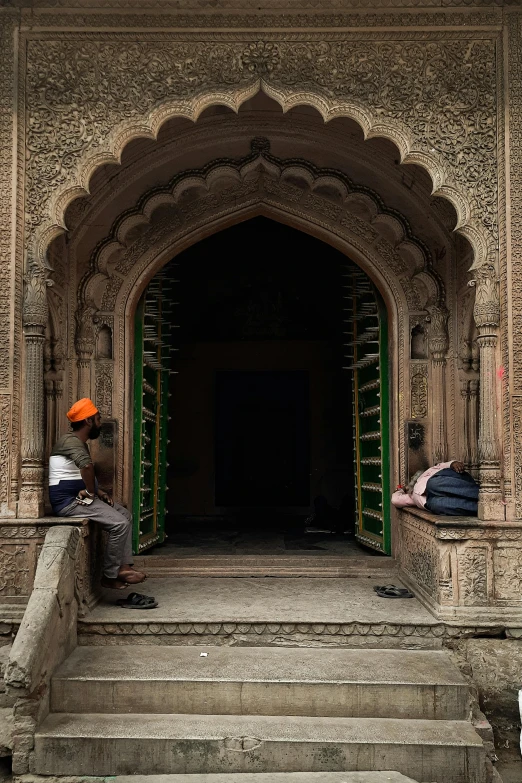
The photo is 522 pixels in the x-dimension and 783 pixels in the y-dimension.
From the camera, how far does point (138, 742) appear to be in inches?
149

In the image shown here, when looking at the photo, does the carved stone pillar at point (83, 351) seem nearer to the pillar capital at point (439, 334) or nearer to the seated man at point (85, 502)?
the seated man at point (85, 502)

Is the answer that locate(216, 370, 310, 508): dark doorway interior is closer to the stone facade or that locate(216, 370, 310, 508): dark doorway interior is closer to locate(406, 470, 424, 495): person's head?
locate(406, 470, 424, 495): person's head

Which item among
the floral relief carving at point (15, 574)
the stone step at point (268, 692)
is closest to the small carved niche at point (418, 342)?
the stone step at point (268, 692)

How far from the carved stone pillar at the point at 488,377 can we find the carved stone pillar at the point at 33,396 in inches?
120

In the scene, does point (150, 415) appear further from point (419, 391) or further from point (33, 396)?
point (419, 391)

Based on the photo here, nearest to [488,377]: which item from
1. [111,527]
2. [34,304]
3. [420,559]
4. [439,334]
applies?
[439,334]

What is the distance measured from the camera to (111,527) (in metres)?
5.28

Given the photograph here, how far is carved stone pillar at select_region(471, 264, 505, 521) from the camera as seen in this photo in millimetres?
5039

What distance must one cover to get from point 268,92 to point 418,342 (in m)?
2.46

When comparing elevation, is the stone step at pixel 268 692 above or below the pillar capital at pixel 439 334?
below

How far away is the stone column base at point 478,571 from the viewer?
4855mm

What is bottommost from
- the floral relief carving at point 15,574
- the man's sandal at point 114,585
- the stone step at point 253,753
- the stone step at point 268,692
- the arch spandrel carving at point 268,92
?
the stone step at point 253,753

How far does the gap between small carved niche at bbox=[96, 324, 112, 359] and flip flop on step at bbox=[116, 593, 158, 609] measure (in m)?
2.15

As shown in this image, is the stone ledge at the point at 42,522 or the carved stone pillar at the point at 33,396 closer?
the stone ledge at the point at 42,522
